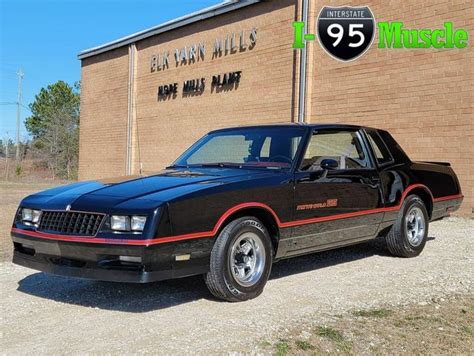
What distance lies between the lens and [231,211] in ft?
15.1

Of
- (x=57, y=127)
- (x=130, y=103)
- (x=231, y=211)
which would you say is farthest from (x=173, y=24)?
(x=57, y=127)

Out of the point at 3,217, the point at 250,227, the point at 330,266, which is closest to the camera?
the point at 250,227

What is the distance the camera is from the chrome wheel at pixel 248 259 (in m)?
4.72

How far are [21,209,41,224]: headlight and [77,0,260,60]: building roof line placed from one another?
527 inches

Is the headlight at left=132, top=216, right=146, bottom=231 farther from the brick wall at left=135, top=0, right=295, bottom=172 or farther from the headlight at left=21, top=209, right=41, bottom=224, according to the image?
the brick wall at left=135, top=0, right=295, bottom=172

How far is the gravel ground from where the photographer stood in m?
3.82

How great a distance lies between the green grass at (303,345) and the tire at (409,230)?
3.35 meters

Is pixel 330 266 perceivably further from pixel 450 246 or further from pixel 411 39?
pixel 411 39

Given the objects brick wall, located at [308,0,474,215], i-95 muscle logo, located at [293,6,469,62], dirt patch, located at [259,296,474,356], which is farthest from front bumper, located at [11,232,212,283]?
i-95 muscle logo, located at [293,6,469,62]

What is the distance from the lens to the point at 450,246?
783 centimetres

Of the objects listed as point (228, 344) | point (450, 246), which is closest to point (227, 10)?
point (450, 246)

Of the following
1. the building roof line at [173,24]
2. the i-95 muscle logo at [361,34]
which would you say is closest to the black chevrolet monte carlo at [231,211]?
the i-95 muscle logo at [361,34]

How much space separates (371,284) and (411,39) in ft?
28.0

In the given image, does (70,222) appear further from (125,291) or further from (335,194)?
(335,194)
